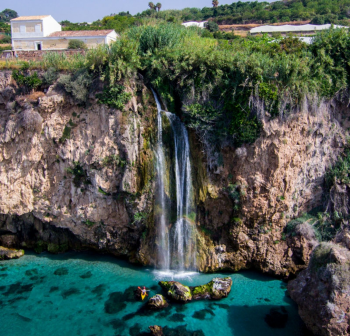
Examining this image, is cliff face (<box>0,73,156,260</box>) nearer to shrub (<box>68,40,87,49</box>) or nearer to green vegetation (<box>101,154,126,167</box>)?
green vegetation (<box>101,154,126,167</box>)

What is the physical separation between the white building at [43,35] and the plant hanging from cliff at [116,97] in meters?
12.1

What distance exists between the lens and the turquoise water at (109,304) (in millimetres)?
12305

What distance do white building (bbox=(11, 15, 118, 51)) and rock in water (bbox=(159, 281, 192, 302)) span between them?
64.8 ft

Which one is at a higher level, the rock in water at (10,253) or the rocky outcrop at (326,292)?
the rocky outcrop at (326,292)

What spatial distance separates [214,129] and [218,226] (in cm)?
478

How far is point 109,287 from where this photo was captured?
575 inches

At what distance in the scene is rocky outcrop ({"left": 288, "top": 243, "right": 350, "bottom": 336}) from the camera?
10859 millimetres

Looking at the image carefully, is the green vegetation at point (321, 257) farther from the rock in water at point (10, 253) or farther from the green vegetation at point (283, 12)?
the green vegetation at point (283, 12)

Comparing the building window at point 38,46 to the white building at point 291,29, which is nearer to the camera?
the building window at point 38,46

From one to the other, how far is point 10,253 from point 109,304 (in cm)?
703

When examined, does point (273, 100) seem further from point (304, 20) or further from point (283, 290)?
point (304, 20)

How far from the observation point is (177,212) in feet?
52.0

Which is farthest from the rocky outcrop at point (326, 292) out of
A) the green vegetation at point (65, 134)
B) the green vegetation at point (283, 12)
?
the green vegetation at point (283, 12)

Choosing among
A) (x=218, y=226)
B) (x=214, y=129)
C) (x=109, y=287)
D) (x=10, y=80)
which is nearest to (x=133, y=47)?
(x=214, y=129)
